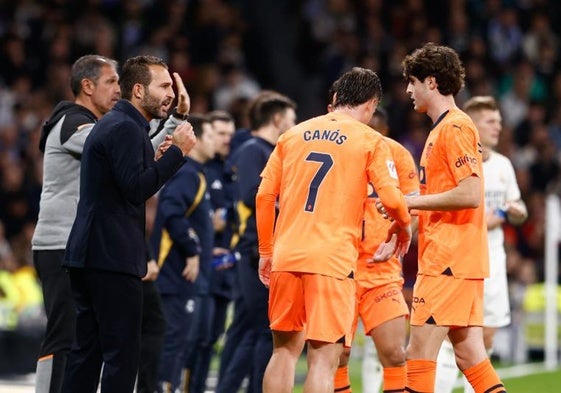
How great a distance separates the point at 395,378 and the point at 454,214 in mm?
1244

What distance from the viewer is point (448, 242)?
7371 millimetres

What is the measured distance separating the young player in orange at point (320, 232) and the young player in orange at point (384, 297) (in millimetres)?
962

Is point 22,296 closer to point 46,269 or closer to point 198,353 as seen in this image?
point 198,353

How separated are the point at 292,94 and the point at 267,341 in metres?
11.6

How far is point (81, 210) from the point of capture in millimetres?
6949

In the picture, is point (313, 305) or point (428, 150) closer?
point (313, 305)

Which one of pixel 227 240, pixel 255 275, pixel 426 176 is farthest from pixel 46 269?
pixel 227 240

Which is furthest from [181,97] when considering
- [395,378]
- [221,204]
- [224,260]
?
[221,204]

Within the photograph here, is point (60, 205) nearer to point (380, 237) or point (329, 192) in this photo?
point (329, 192)

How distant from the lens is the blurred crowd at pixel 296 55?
17.0m

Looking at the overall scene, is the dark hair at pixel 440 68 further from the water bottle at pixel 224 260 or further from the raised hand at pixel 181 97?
the water bottle at pixel 224 260

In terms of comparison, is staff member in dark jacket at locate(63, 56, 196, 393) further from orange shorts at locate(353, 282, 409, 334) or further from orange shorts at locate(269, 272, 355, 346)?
orange shorts at locate(353, 282, 409, 334)

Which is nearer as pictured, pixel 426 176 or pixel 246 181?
pixel 426 176

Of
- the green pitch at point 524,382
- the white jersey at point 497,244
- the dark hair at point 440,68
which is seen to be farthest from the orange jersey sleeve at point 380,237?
the green pitch at point 524,382
